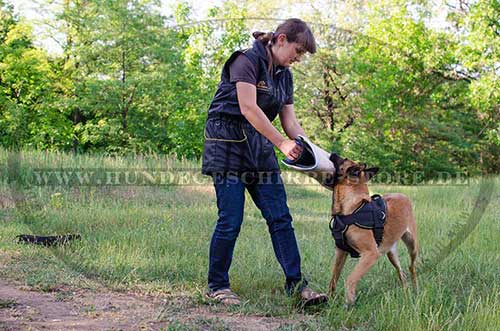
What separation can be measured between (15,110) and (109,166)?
10564 millimetres

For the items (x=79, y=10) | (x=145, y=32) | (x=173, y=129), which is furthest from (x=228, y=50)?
(x=79, y=10)

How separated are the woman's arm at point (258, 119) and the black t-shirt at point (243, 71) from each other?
3 cm

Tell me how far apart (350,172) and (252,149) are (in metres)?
0.74

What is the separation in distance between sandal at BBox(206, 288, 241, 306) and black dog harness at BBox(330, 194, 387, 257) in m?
0.82

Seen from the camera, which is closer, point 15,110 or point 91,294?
point 91,294

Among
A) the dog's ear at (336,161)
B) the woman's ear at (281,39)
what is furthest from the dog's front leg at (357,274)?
the woman's ear at (281,39)

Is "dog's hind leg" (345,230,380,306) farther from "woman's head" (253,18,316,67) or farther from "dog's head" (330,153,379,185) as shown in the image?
"woman's head" (253,18,316,67)

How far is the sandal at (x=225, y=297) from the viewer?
357 centimetres

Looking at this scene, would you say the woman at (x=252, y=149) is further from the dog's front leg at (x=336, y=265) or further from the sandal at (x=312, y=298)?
the dog's front leg at (x=336, y=265)

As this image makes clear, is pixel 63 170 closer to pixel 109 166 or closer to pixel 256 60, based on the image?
pixel 109 166

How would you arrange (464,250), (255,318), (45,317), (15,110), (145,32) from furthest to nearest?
(15,110) → (145,32) → (464,250) → (255,318) → (45,317)

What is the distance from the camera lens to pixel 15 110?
61.5 feet

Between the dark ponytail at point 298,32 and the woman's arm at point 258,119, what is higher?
the dark ponytail at point 298,32

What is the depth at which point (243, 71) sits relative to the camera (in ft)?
11.1
